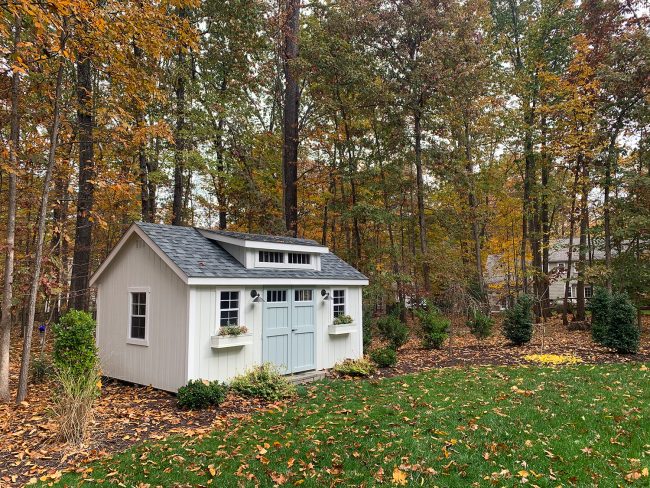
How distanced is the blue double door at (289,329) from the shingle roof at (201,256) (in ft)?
1.51

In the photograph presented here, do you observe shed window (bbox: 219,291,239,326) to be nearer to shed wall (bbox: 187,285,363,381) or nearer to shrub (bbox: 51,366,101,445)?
shed wall (bbox: 187,285,363,381)

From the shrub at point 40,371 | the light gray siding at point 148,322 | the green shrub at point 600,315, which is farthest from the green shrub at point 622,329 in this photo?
the shrub at point 40,371

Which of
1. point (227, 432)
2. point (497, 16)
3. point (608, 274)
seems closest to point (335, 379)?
point (227, 432)

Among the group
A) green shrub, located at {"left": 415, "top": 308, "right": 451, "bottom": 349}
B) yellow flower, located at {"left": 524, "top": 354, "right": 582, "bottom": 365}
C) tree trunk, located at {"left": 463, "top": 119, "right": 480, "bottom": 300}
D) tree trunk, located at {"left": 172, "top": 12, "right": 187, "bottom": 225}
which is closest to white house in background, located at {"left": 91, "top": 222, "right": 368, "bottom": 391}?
green shrub, located at {"left": 415, "top": 308, "right": 451, "bottom": 349}

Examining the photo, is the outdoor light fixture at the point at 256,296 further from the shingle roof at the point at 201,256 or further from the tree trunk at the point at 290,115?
the tree trunk at the point at 290,115

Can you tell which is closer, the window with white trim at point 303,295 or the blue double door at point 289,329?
the blue double door at point 289,329

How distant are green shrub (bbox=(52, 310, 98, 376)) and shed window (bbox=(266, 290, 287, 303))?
3.64 metres

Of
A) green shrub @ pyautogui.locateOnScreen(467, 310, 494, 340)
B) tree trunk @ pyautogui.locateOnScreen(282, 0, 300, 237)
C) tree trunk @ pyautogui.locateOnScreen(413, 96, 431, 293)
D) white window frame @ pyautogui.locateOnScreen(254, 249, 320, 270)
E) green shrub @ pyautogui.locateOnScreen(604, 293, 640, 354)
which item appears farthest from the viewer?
tree trunk @ pyautogui.locateOnScreen(282, 0, 300, 237)

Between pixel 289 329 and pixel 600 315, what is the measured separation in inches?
355

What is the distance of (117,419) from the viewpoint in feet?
21.6

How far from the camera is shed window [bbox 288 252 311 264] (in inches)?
420

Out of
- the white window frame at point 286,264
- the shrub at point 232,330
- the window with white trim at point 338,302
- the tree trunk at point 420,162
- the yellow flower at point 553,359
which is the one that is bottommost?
the yellow flower at point 553,359

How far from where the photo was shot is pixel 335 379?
9773 millimetres

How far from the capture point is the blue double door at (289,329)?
9.37m
